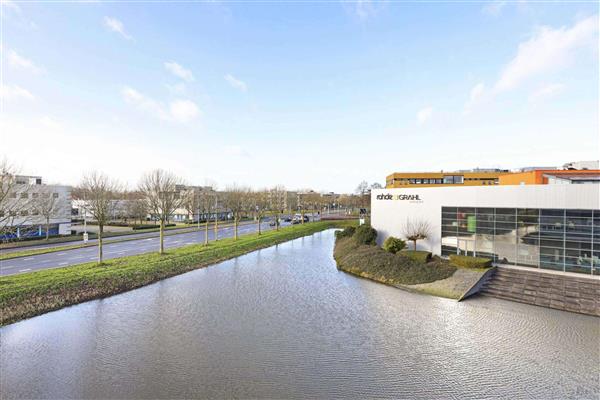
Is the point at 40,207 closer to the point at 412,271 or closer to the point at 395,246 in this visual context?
the point at 395,246

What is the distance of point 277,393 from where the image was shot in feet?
30.0

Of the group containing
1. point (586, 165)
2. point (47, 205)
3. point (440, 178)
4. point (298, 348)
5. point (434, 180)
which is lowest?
point (298, 348)

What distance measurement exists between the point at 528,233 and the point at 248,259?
2253cm

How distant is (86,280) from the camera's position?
61.6 ft

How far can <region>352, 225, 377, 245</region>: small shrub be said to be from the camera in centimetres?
3075

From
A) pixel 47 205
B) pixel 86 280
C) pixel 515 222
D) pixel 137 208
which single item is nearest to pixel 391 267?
pixel 515 222

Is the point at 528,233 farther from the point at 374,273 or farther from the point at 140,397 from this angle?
the point at 140,397

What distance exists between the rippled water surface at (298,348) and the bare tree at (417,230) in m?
9.38

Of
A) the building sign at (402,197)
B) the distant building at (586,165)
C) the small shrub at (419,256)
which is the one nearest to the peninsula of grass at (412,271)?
the small shrub at (419,256)

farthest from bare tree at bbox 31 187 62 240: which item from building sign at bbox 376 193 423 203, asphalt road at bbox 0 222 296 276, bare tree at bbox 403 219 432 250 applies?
bare tree at bbox 403 219 432 250

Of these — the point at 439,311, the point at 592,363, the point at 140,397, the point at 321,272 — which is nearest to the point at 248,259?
the point at 321,272

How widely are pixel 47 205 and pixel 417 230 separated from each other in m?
43.3

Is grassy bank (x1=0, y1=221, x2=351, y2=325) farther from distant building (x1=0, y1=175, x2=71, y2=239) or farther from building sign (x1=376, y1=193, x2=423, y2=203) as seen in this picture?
distant building (x1=0, y1=175, x2=71, y2=239)

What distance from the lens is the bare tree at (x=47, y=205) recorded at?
37.7 m
